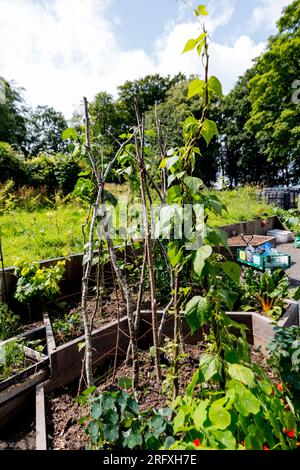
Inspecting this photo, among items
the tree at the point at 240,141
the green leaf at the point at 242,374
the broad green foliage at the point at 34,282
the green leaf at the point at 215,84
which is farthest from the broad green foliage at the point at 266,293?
the tree at the point at 240,141

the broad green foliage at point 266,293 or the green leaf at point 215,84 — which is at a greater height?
the green leaf at point 215,84

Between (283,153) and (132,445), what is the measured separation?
1760 cm

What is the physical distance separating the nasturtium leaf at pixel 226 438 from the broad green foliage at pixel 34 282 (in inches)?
76.2

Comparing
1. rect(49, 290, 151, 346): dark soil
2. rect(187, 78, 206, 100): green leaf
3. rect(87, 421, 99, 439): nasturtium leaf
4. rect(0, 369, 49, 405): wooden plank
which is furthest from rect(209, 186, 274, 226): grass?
rect(87, 421, 99, 439): nasturtium leaf

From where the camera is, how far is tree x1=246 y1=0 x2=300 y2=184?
1384 cm

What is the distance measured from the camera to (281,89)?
1484 cm

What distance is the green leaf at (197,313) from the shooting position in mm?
1023

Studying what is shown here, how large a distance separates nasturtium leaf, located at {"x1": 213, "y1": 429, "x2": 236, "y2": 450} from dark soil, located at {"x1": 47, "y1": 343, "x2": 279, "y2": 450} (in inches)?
20.6

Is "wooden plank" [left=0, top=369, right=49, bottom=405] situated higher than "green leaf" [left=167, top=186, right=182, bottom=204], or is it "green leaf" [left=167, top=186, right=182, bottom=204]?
"green leaf" [left=167, top=186, right=182, bottom=204]

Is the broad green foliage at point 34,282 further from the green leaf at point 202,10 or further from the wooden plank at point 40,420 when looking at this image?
the green leaf at point 202,10

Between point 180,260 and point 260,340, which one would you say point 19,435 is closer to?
point 180,260

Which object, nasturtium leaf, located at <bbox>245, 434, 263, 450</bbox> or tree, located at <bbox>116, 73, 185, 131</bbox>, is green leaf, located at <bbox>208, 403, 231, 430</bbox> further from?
tree, located at <bbox>116, 73, 185, 131</bbox>

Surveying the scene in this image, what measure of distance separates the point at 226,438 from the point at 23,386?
1457 mm

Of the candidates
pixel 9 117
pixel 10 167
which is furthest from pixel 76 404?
pixel 9 117
